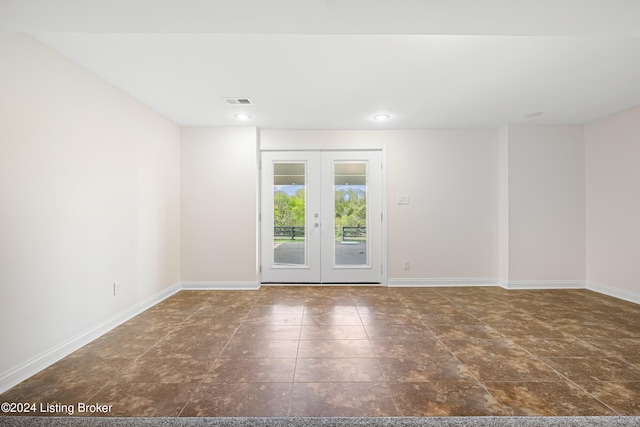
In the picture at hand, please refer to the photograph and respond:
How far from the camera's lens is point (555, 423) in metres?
1.67

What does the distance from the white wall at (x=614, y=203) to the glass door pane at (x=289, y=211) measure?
171 inches

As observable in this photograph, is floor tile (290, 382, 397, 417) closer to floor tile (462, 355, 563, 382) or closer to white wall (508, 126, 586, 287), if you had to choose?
floor tile (462, 355, 563, 382)

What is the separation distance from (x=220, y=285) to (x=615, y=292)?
563 cm

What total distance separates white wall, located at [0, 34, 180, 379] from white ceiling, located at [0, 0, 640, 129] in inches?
10.8

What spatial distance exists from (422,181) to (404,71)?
2.33 metres

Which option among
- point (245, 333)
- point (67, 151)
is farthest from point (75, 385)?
point (67, 151)

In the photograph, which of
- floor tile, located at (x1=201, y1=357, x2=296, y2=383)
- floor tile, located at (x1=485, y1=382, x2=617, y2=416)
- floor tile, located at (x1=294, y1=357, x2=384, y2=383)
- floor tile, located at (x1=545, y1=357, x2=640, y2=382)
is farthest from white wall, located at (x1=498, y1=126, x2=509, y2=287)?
floor tile, located at (x1=201, y1=357, x2=296, y2=383)

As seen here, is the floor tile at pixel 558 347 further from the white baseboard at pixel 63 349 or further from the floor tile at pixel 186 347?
the white baseboard at pixel 63 349

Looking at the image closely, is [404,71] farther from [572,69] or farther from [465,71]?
[572,69]

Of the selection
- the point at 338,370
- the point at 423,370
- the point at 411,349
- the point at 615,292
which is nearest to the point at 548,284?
the point at 615,292

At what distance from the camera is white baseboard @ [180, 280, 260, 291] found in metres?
4.54

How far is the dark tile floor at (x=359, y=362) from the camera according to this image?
185 centimetres

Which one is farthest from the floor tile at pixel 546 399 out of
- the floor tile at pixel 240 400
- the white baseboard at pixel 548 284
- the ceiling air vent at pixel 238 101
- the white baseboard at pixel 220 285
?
the ceiling air vent at pixel 238 101

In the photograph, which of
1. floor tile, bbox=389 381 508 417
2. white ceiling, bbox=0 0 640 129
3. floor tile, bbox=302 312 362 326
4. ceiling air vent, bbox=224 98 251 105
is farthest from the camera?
ceiling air vent, bbox=224 98 251 105
